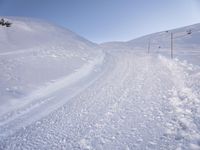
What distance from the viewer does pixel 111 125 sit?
688 centimetres

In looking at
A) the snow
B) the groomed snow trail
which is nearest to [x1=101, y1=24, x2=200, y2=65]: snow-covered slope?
the snow

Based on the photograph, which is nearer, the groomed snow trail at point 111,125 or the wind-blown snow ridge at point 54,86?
the groomed snow trail at point 111,125

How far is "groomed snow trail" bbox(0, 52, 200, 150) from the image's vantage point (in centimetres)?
570

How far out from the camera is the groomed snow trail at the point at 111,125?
5703 millimetres

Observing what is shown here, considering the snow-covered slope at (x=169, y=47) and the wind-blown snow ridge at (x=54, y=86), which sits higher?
the snow-covered slope at (x=169, y=47)

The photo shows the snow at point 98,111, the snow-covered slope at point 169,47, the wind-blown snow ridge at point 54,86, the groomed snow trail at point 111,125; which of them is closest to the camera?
the groomed snow trail at point 111,125

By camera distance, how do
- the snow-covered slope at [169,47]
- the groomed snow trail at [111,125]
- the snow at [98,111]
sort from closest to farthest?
the groomed snow trail at [111,125] < the snow at [98,111] < the snow-covered slope at [169,47]

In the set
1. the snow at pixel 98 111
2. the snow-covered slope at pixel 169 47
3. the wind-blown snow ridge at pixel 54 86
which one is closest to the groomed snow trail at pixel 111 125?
the snow at pixel 98 111

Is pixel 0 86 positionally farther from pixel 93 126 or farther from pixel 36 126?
pixel 93 126

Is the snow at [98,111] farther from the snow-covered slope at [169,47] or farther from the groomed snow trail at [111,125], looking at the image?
the snow-covered slope at [169,47]

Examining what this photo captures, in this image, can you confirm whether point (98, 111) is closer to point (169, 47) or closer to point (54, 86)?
point (54, 86)

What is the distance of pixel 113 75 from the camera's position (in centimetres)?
1517

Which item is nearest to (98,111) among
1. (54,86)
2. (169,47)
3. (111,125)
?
(111,125)

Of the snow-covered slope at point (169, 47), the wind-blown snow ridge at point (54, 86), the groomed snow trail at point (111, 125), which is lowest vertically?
the groomed snow trail at point (111, 125)
